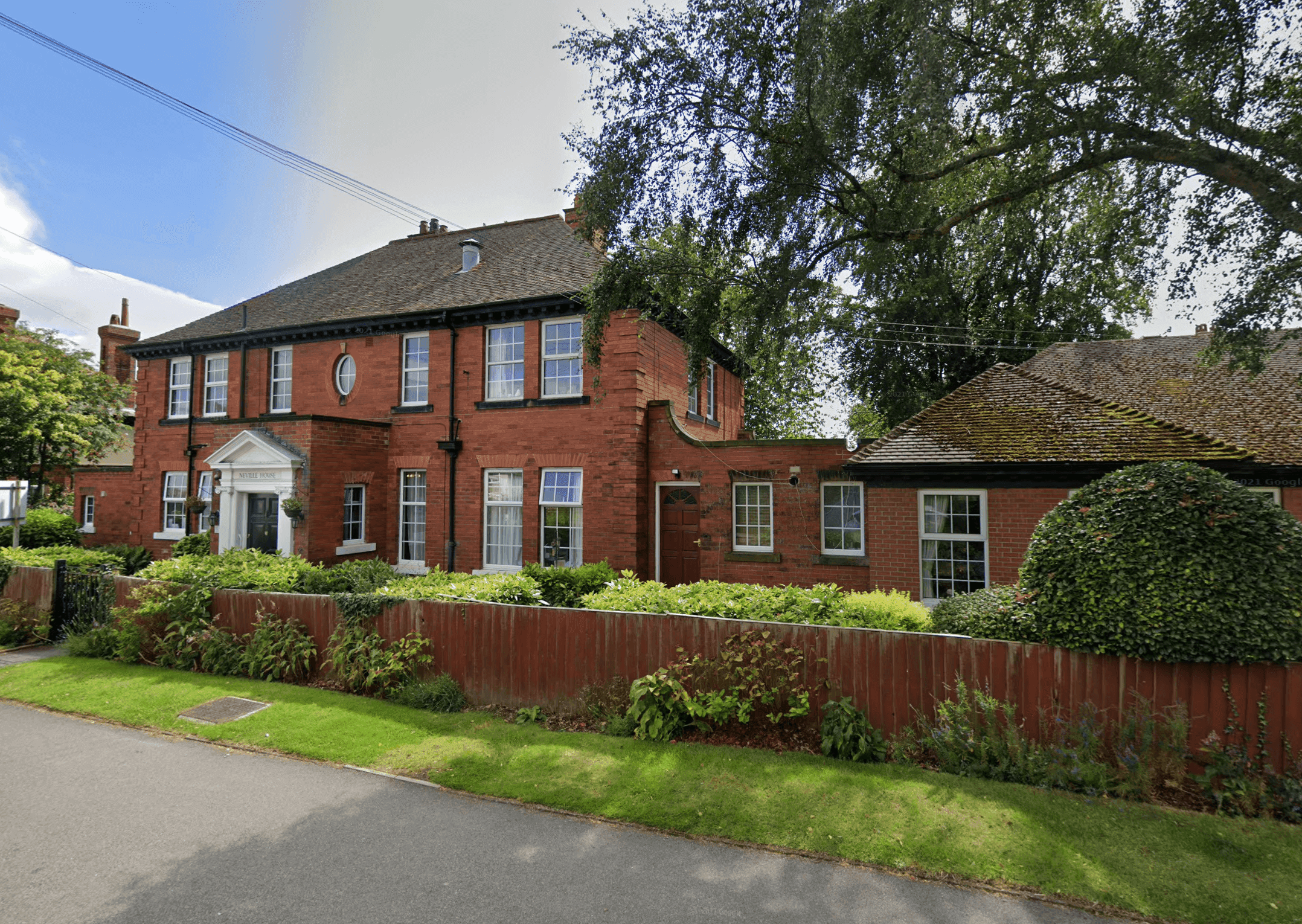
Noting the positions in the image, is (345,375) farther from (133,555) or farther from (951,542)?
(951,542)

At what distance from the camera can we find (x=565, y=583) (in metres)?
11.7

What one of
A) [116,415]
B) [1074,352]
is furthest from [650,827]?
[116,415]

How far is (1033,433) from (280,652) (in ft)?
42.7

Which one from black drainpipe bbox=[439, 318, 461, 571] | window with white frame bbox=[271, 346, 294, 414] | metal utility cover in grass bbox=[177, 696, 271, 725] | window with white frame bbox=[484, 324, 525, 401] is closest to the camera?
metal utility cover in grass bbox=[177, 696, 271, 725]

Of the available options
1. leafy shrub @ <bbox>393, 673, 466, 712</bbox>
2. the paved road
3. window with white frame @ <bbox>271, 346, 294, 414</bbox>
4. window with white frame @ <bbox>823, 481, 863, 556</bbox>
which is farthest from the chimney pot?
the paved road

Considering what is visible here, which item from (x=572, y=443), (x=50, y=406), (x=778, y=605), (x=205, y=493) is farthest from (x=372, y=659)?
(x=50, y=406)

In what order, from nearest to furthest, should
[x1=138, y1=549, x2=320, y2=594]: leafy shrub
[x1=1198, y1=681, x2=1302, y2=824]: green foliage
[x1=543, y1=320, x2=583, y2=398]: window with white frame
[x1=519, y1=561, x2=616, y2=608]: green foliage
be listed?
[x1=1198, y1=681, x2=1302, y2=824]: green foliage
[x1=138, y1=549, x2=320, y2=594]: leafy shrub
[x1=519, y1=561, x2=616, y2=608]: green foliage
[x1=543, y1=320, x2=583, y2=398]: window with white frame

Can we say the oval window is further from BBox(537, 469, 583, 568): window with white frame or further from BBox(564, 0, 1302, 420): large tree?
BBox(564, 0, 1302, 420): large tree

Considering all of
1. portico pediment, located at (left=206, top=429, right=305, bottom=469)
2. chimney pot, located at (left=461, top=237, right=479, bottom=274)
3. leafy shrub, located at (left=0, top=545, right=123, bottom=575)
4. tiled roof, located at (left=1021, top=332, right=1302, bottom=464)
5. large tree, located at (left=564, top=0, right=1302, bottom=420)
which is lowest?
leafy shrub, located at (left=0, top=545, right=123, bottom=575)

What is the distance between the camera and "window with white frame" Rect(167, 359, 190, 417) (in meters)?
20.1

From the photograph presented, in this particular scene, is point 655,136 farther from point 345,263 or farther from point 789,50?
point 345,263

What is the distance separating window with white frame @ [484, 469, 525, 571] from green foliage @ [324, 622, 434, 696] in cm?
708

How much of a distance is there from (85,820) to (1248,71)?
14616 millimetres

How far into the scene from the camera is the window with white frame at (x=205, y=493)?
1864 cm
